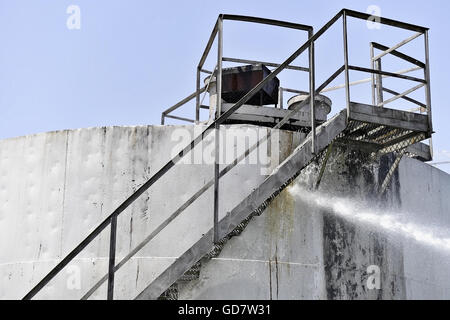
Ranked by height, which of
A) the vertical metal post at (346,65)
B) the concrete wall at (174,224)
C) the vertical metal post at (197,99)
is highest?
the vertical metal post at (197,99)

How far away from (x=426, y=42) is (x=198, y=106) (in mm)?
4519

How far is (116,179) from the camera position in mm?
8508

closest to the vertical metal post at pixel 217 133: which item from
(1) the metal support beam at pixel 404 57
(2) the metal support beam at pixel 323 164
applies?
(2) the metal support beam at pixel 323 164

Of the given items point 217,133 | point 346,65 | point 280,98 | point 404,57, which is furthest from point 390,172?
point 280,98

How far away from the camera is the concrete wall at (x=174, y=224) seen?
26.8ft

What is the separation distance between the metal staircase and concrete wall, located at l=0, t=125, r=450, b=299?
0.23 meters

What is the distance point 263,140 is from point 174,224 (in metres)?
1.57

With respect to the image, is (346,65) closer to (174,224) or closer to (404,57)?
(404,57)

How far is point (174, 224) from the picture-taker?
830 cm

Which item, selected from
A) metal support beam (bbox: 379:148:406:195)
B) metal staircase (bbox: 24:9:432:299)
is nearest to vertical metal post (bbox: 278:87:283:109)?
metal staircase (bbox: 24:9:432:299)

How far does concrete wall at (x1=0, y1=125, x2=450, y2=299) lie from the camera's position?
26.8 feet

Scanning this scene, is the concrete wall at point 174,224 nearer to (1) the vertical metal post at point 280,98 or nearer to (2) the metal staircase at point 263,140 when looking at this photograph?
(2) the metal staircase at point 263,140

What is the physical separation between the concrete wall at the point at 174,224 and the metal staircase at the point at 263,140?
0.23 meters

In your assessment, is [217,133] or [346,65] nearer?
[217,133]
